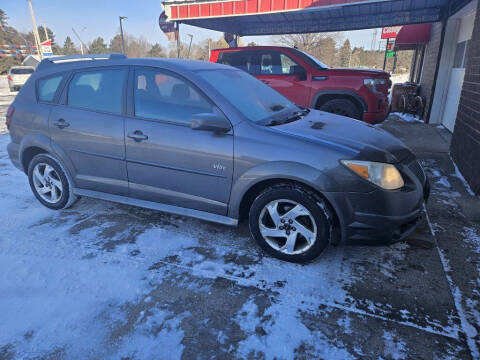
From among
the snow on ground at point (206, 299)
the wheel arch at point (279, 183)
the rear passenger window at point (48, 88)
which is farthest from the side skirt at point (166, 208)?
the rear passenger window at point (48, 88)

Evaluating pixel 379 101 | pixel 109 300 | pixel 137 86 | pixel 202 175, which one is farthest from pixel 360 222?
pixel 379 101

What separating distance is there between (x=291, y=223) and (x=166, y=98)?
166cm

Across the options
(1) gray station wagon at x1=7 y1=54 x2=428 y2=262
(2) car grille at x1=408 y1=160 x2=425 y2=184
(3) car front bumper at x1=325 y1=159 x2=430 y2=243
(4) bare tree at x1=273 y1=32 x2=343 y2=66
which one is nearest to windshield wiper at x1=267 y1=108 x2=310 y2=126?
(1) gray station wagon at x1=7 y1=54 x2=428 y2=262

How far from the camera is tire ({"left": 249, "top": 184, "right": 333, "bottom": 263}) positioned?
2697 mm

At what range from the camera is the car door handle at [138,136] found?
3.18 m

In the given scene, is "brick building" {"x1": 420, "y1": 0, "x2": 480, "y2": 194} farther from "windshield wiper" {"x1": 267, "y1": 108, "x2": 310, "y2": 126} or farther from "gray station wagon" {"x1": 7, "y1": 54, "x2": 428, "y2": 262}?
"windshield wiper" {"x1": 267, "y1": 108, "x2": 310, "y2": 126}

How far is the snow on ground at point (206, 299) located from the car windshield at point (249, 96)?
123cm

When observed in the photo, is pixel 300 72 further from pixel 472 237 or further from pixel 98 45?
pixel 98 45

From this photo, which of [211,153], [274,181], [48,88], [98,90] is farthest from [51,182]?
[274,181]

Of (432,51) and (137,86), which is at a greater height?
(432,51)

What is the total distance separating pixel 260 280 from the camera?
2.70m

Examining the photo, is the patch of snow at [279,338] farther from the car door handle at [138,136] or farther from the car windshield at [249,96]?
the car door handle at [138,136]

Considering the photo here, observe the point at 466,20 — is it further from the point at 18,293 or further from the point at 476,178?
the point at 18,293

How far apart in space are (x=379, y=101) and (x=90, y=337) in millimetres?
6486
